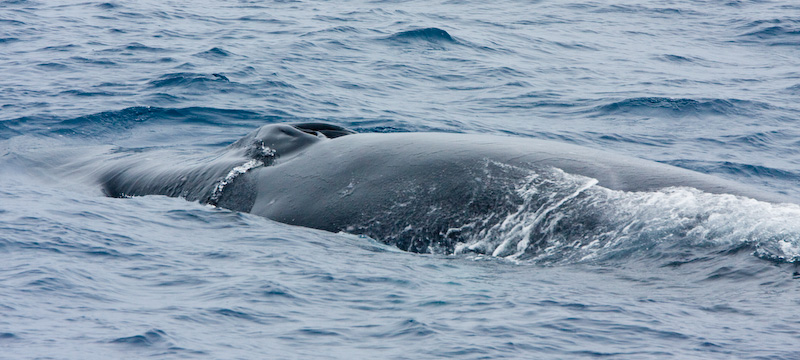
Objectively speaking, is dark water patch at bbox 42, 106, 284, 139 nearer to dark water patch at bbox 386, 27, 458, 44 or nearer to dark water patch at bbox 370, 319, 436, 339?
dark water patch at bbox 386, 27, 458, 44

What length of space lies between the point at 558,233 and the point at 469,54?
18.1 m

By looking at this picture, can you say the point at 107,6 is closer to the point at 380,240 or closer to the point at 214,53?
the point at 214,53

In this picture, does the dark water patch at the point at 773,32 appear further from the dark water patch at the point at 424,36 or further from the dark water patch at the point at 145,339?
the dark water patch at the point at 145,339

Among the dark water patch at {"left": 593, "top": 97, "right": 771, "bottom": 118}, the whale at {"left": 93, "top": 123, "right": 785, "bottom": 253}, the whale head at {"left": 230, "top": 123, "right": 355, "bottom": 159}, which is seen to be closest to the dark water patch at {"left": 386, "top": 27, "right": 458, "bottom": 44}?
the dark water patch at {"left": 593, "top": 97, "right": 771, "bottom": 118}

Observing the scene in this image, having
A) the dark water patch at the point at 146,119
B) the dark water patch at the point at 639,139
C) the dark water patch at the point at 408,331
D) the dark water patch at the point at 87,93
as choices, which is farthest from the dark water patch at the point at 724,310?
the dark water patch at the point at 87,93

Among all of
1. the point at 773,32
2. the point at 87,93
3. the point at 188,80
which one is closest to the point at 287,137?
the point at 87,93

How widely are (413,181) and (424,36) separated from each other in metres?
18.7

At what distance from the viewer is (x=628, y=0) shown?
39.0 meters

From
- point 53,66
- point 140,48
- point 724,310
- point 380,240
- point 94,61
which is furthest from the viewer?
point 140,48

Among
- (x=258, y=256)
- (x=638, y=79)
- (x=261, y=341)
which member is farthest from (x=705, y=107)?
(x=261, y=341)

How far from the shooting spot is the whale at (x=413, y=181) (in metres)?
9.62

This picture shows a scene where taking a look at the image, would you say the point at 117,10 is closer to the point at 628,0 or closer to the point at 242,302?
the point at 628,0

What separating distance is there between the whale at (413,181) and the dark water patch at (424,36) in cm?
1644

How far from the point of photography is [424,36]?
2825cm
